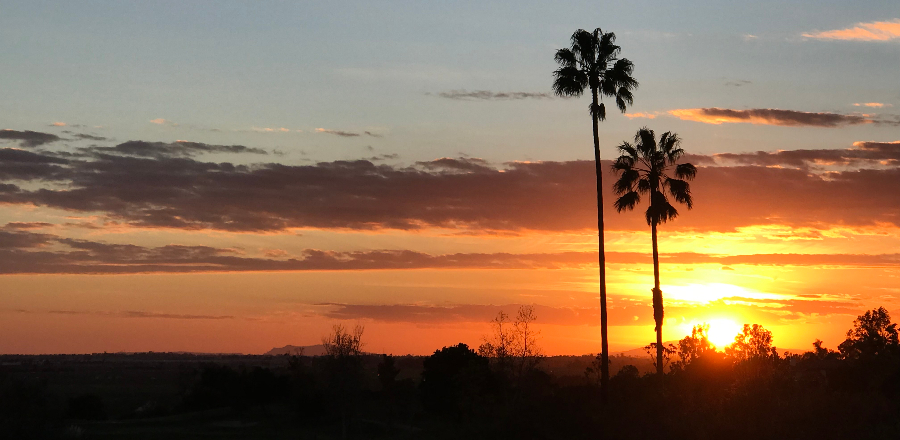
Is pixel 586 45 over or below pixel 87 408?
over

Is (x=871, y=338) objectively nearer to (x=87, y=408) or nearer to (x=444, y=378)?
(x=444, y=378)

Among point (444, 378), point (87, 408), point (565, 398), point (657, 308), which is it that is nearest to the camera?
point (565, 398)

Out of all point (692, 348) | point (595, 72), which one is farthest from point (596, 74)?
point (692, 348)

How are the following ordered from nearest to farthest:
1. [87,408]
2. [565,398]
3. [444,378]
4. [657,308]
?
[565,398] → [657,308] → [444,378] → [87,408]

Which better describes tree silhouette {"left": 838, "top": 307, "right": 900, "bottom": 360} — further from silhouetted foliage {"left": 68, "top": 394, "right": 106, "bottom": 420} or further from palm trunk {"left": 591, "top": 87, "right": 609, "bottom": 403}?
silhouetted foliage {"left": 68, "top": 394, "right": 106, "bottom": 420}

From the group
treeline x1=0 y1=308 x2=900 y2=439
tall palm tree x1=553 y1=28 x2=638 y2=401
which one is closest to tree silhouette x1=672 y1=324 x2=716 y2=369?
treeline x1=0 y1=308 x2=900 y2=439

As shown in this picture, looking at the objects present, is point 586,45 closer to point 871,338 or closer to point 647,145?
point 647,145

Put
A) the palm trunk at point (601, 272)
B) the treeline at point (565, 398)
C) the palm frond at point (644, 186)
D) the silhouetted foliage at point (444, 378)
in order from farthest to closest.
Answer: the silhouetted foliage at point (444, 378), the palm frond at point (644, 186), the palm trunk at point (601, 272), the treeline at point (565, 398)

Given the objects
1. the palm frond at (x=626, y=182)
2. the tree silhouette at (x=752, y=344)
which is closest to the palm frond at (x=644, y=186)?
the palm frond at (x=626, y=182)

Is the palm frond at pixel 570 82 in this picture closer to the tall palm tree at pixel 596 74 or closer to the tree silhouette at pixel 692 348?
the tall palm tree at pixel 596 74

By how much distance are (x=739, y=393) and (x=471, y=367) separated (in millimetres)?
29342

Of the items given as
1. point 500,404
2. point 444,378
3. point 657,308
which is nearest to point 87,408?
point 444,378

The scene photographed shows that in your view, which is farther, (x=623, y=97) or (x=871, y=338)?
(x=871, y=338)

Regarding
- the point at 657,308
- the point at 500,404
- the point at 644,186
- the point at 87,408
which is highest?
the point at 644,186
